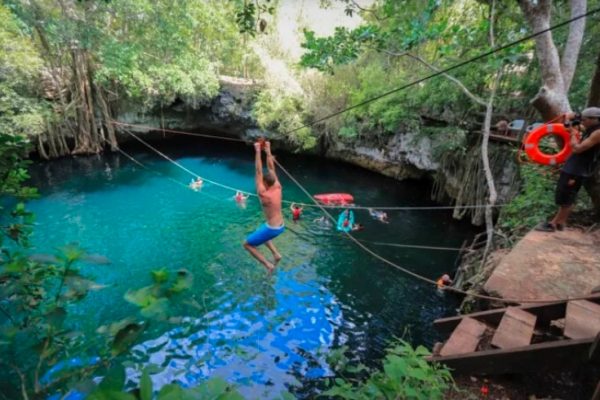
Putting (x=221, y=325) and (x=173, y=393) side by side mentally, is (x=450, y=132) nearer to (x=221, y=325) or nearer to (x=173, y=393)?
(x=221, y=325)

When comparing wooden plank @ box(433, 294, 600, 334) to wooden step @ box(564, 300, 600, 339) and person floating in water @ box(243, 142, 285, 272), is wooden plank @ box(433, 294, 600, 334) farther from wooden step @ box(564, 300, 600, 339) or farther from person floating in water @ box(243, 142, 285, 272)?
person floating in water @ box(243, 142, 285, 272)

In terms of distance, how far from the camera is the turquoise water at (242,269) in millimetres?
5125

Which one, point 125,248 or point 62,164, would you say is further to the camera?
point 62,164

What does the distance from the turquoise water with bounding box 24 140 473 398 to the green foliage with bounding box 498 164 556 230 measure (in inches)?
99.3

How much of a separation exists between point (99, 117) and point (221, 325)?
13235 millimetres

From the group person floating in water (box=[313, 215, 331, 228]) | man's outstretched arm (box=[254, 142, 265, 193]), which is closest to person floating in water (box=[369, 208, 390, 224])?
person floating in water (box=[313, 215, 331, 228])

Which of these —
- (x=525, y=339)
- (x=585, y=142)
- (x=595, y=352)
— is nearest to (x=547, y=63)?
(x=585, y=142)

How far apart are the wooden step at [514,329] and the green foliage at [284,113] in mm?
12910

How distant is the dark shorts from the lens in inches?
143

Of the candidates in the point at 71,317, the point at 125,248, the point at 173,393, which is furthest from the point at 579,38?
the point at 125,248

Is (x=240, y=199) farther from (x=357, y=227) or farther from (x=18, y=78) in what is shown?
(x=18, y=78)

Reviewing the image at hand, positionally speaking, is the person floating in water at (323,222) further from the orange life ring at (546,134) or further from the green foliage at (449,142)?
the orange life ring at (546,134)

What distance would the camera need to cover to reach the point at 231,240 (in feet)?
29.5

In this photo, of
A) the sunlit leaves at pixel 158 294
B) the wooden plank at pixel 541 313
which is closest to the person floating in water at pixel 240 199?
the wooden plank at pixel 541 313
